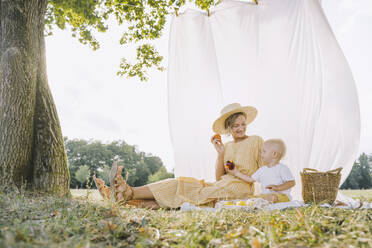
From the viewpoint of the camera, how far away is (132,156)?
24.3m

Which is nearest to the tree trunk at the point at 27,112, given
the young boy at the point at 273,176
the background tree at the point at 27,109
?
the background tree at the point at 27,109

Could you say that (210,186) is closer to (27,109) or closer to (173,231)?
(173,231)

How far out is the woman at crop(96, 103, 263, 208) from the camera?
9.96 feet

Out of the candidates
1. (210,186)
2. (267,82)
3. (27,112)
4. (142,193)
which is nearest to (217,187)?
(210,186)

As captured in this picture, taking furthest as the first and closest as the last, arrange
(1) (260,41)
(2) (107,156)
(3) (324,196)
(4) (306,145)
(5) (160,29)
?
1. (2) (107,156)
2. (5) (160,29)
3. (1) (260,41)
4. (4) (306,145)
5. (3) (324,196)

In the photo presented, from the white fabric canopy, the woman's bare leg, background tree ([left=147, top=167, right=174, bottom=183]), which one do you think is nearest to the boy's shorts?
the white fabric canopy

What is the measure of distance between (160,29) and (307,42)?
2.69 m

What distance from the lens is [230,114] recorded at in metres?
3.72

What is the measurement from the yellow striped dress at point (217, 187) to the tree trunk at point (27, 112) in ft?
4.25

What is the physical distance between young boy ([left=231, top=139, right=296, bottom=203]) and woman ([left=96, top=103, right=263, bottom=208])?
17 centimetres

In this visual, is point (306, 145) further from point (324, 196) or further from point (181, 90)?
point (181, 90)

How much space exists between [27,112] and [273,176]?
3.07 metres

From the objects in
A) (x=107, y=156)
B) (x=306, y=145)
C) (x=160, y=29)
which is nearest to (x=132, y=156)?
(x=107, y=156)

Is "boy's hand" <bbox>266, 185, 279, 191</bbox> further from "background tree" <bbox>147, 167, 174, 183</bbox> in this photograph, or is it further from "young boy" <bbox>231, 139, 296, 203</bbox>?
"background tree" <bbox>147, 167, 174, 183</bbox>
